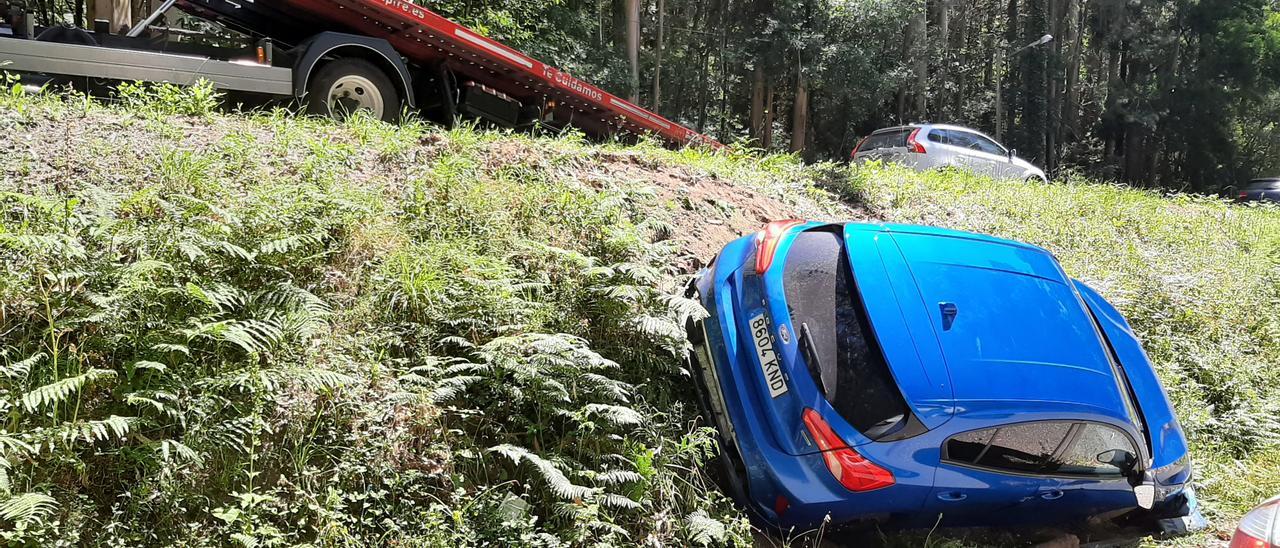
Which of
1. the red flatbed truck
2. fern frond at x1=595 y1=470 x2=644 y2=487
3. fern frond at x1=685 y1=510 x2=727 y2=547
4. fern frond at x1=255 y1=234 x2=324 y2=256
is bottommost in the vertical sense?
fern frond at x1=685 y1=510 x2=727 y2=547

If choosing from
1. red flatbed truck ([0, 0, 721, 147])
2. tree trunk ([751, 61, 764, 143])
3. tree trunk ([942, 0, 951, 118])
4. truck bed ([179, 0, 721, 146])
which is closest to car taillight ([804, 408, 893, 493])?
red flatbed truck ([0, 0, 721, 147])

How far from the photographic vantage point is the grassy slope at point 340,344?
11.9ft

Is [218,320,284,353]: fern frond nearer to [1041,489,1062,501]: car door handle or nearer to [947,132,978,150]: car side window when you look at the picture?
[1041,489,1062,501]: car door handle

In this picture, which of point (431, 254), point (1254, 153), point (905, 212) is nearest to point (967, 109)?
point (1254, 153)

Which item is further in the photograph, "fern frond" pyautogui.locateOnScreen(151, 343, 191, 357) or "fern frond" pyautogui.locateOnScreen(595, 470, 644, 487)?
"fern frond" pyautogui.locateOnScreen(595, 470, 644, 487)

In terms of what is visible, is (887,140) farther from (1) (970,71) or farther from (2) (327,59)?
(1) (970,71)

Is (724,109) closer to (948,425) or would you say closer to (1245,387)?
(1245,387)

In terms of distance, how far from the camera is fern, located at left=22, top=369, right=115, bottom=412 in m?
3.41

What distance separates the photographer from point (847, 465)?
3.99 metres

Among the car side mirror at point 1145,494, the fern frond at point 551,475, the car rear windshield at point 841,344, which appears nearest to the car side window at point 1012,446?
the car rear windshield at point 841,344

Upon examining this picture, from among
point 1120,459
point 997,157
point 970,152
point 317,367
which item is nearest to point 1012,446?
point 1120,459

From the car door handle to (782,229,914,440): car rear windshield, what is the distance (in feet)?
3.23

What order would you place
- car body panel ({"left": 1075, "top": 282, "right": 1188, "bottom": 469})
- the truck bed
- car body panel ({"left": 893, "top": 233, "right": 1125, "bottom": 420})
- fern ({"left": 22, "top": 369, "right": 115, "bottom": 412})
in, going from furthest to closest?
the truck bed, car body panel ({"left": 1075, "top": 282, "right": 1188, "bottom": 469}), car body panel ({"left": 893, "top": 233, "right": 1125, "bottom": 420}), fern ({"left": 22, "top": 369, "right": 115, "bottom": 412})

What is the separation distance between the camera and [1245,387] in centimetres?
743
